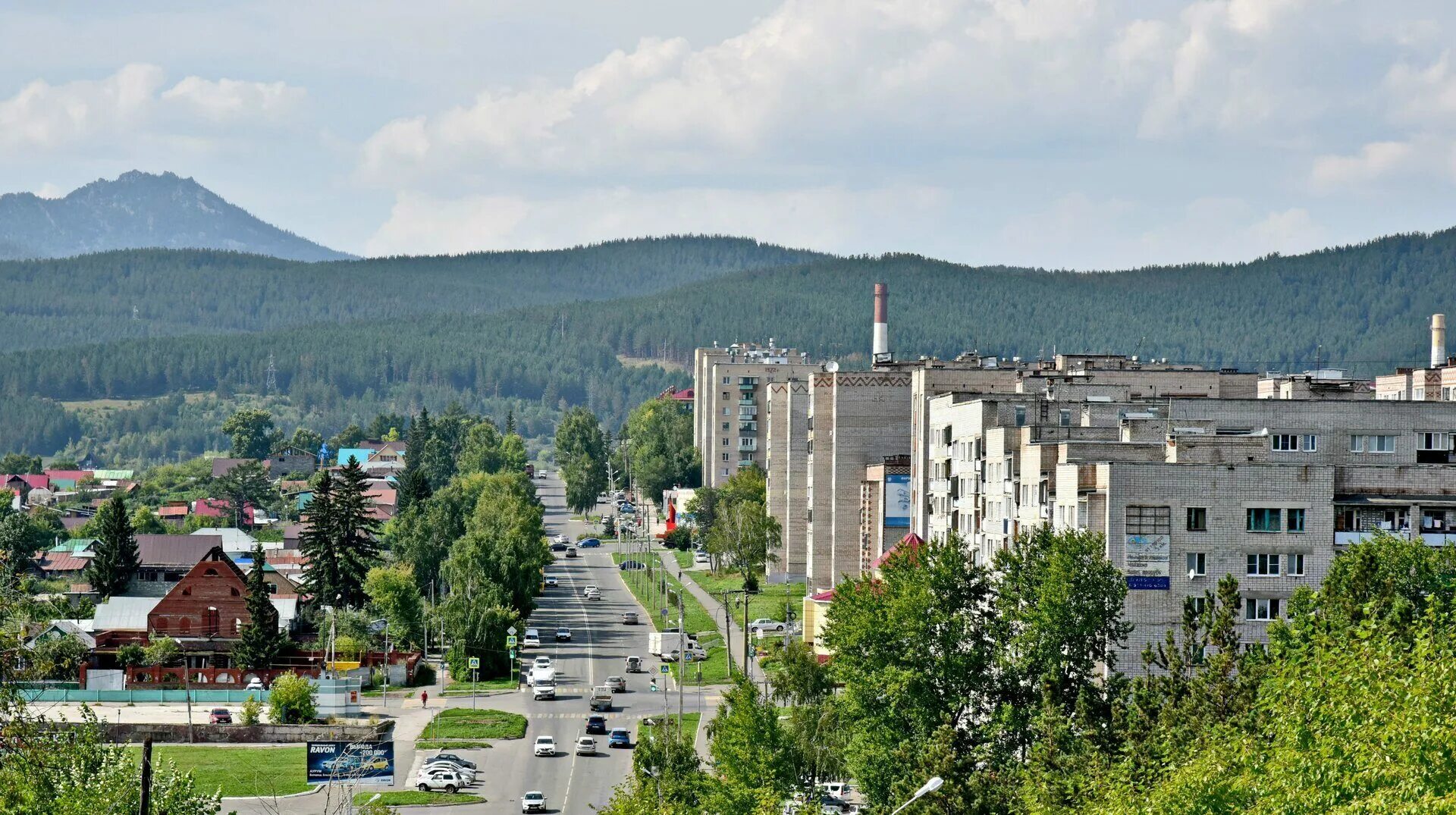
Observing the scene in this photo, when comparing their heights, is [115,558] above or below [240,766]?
above

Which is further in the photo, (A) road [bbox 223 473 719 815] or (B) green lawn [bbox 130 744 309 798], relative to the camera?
(B) green lawn [bbox 130 744 309 798]

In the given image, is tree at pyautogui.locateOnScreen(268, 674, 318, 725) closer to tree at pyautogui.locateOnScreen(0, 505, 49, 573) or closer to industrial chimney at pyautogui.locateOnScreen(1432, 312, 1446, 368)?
tree at pyautogui.locateOnScreen(0, 505, 49, 573)

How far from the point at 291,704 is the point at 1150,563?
52.5m

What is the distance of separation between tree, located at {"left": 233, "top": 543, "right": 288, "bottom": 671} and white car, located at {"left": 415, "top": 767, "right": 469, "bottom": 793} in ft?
133

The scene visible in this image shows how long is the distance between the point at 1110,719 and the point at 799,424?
90.0 m

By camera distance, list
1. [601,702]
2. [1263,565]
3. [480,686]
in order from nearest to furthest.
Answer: [1263,565] < [601,702] < [480,686]

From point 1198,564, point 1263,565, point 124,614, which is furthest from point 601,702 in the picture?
point 1263,565

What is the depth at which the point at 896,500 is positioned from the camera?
130 meters

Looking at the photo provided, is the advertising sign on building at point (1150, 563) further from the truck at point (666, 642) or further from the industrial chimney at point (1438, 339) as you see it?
the industrial chimney at point (1438, 339)

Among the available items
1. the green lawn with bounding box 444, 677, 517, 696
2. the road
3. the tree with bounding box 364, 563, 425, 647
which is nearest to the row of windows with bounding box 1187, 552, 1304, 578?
the road

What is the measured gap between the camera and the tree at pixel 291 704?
376 ft

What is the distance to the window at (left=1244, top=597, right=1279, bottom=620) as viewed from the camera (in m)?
79.1

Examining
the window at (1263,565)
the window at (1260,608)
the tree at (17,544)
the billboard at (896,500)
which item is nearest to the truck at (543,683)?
the billboard at (896,500)

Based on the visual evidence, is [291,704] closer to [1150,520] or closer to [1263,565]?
[1150,520]
